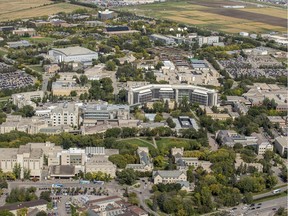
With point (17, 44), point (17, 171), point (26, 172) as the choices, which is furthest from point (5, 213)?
point (17, 44)

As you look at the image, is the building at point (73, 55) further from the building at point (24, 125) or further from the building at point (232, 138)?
the building at point (232, 138)

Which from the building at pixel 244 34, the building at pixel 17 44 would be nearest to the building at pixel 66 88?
the building at pixel 17 44

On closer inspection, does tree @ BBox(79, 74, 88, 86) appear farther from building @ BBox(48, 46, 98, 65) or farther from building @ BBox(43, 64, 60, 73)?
building @ BBox(48, 46, 98, 65)

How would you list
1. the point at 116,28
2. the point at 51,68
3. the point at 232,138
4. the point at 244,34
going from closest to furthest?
the point at 232,138, the point at 51,68, the point at 244,34, the point at 116,28

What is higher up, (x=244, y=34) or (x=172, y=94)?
(x=172, y=94)

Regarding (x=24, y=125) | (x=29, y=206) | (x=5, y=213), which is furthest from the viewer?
(x=24, y=125)

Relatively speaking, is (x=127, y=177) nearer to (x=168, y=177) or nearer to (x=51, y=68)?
(x=168, y=177)
